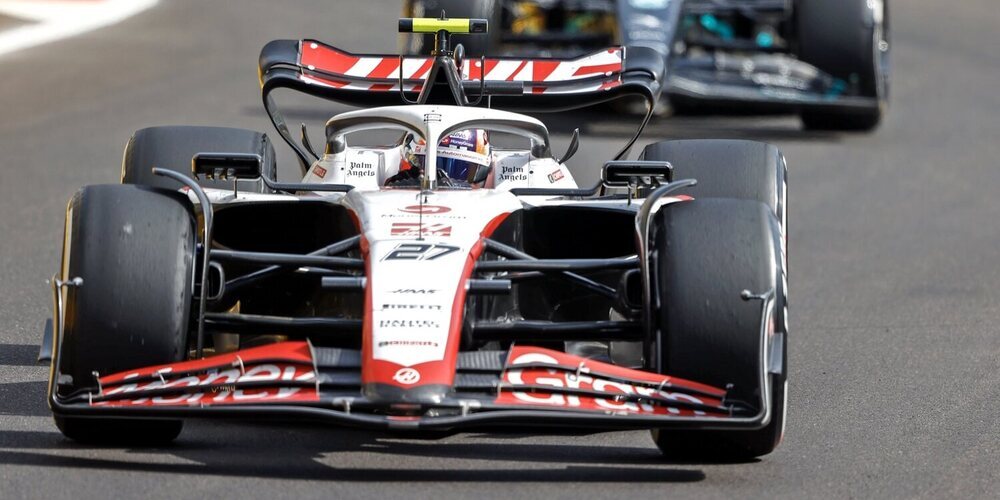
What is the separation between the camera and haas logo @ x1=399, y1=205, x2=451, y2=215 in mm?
6816

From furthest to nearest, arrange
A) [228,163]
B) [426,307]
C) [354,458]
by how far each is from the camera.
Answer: [228,163] → [354,458] → [426,307]

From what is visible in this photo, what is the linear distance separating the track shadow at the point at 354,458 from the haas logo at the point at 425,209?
0.82m

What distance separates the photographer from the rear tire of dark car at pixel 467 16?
47.2ft

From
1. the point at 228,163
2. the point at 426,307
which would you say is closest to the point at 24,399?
the point at 228,163

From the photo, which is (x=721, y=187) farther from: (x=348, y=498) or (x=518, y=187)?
(x=348, y=498)

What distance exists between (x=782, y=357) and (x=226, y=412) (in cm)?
185

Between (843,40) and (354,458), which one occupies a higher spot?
(843,40)

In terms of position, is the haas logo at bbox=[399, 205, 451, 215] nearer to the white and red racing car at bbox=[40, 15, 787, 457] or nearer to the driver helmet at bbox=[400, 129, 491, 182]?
the white and red racing car at bbox=[40, 15, 787, 457]

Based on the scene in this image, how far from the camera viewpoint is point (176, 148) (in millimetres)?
8289

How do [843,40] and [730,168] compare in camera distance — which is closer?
[730,168]

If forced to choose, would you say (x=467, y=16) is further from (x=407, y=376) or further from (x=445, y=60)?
(x=407, y=376)

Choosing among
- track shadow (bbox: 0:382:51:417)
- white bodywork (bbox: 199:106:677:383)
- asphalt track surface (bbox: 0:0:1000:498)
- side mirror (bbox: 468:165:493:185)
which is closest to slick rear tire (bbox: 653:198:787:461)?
asphalt track surface (bbox: 0:0:1000:498)

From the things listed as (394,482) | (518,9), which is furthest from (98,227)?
(518,9)

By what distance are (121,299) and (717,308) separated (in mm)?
1977
